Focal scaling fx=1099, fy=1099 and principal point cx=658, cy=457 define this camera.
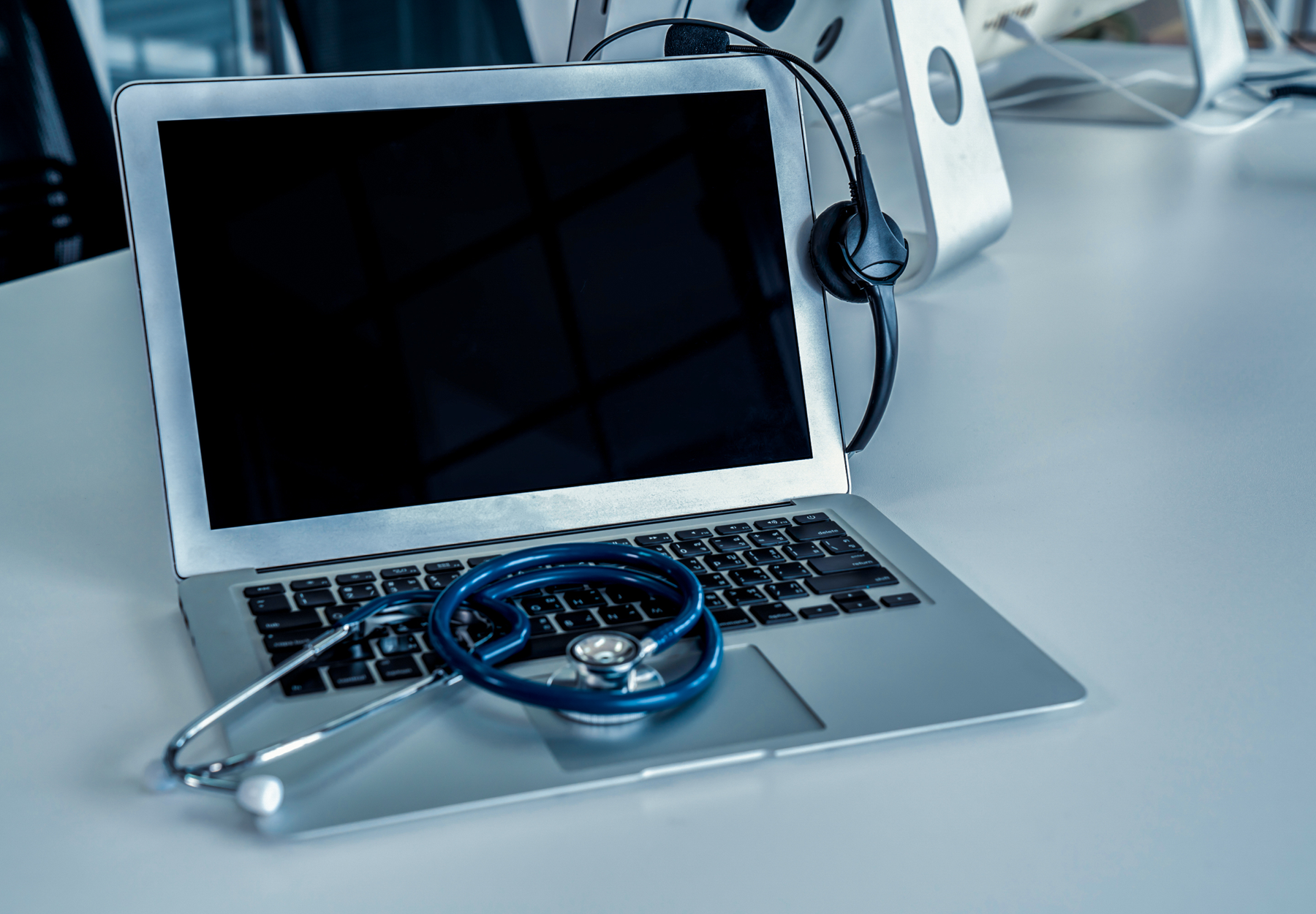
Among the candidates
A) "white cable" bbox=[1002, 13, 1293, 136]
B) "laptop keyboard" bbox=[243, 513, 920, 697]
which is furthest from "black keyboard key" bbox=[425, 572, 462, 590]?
"white cable" bbox=[1002, 13, 1293, 136]

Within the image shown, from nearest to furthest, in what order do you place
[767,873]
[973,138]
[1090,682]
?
[767,873], [1090,682], [973,138]

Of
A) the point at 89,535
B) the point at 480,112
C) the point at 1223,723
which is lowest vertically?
the point at 1223,723

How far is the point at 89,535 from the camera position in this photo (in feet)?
1.86

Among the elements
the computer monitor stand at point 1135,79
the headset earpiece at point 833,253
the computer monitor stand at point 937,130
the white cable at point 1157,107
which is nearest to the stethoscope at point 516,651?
the headset earpiece at point 833,253

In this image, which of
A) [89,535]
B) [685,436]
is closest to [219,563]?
[89,535]

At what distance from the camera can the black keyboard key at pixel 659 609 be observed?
47 centimetres

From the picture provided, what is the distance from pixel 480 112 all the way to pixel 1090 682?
413 millimetres

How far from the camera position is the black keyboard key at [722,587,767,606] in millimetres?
488

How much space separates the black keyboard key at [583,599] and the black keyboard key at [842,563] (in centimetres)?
11

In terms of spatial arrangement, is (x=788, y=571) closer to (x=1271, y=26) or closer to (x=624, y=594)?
(x=624, y=594)

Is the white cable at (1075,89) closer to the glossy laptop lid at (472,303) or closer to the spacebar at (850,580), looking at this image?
the glossy laptop lid at (472,303)

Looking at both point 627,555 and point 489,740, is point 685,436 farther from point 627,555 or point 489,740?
point 489,740

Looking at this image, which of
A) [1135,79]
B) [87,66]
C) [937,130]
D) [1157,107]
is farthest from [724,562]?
[1135,79]

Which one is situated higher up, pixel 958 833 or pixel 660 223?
pixel 660 223
